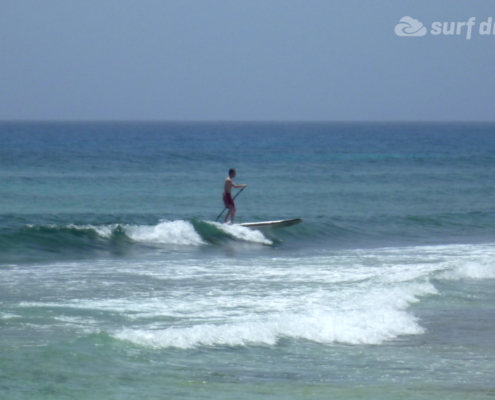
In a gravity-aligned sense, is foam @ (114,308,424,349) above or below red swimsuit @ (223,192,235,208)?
below

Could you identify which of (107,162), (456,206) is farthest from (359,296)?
(107,162)

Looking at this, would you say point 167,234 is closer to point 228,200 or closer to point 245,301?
point 228,200

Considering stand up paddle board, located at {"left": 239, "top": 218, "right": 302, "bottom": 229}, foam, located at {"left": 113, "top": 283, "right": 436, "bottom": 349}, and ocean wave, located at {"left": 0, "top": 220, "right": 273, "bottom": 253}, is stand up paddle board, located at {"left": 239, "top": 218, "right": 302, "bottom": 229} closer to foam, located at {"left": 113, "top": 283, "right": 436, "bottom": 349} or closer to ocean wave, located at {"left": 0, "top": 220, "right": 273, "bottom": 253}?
ocean wave, located at {"left": 0, "top": 220, "right": 273, "bottom": 253}

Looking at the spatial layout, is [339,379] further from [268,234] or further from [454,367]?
[268,234]

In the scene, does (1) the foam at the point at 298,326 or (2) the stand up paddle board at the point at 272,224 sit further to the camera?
(2) the stand up paddle board at the point at 272,224

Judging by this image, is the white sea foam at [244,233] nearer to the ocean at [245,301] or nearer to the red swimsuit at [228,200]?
the ocean at [245,301]

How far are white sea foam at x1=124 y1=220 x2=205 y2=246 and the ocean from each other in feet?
0.16

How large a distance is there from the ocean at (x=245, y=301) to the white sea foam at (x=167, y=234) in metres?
0.05

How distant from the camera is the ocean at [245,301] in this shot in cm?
738

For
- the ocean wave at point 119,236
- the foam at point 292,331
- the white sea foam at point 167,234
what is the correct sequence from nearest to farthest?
the foam at point 292,331 → the ocean wave at point 119,236 → the white sea foam at point 167,234

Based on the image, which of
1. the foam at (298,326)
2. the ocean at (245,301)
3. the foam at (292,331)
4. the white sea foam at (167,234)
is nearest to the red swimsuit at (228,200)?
the ocean at (245,301)

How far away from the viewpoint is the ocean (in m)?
7.38

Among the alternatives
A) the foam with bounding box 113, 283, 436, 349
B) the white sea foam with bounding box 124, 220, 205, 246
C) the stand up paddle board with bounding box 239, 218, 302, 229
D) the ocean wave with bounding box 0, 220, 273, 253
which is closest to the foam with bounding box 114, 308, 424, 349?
the foam with bounding box 113, 283, 436, 349

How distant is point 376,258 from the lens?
15.7 m
